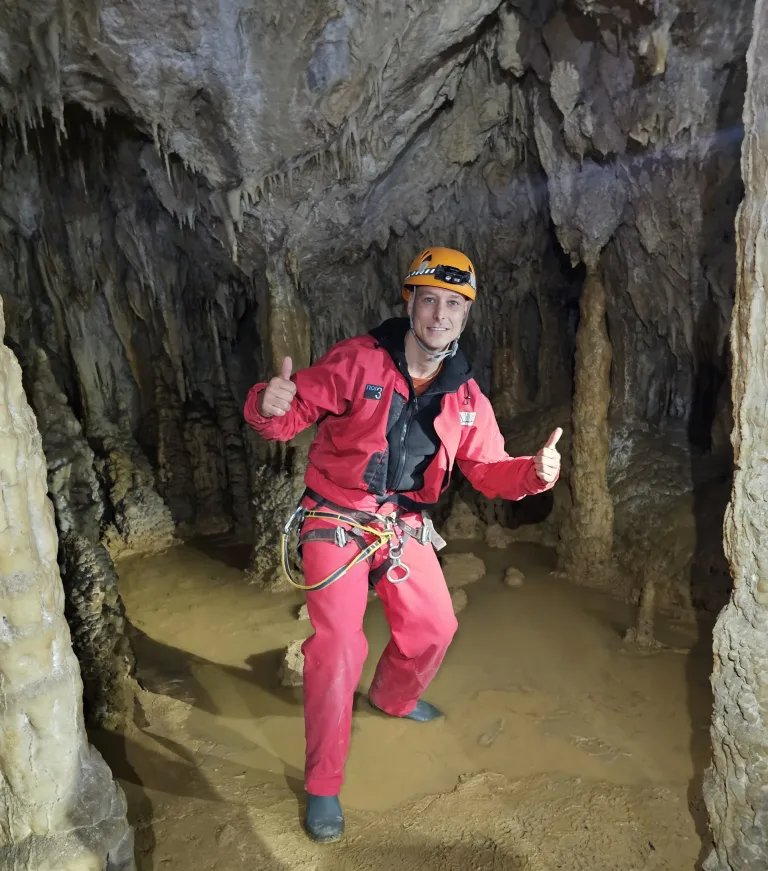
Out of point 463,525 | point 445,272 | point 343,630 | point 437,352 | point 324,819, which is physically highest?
point 445,272

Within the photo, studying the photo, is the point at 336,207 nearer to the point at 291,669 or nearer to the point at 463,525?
the point at 463,525

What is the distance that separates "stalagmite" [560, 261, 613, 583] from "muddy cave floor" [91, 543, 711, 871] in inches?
21.2

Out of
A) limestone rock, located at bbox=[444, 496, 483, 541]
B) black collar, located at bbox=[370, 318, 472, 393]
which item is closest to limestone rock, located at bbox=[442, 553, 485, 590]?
limestone rock, located at bbox=[444, 496, 483, 541]

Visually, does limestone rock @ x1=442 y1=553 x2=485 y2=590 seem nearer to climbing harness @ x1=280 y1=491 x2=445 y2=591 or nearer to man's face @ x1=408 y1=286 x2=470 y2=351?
climbing harness @ x1=280 y1=491 x2=445 y2=591

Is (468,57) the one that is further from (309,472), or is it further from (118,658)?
(118,658)

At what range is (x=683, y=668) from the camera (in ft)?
12.0

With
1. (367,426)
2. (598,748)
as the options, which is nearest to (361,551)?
(367,426)

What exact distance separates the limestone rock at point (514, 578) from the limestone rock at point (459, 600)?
47cm

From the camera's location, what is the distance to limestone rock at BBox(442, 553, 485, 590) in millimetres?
5109

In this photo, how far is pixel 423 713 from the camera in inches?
127

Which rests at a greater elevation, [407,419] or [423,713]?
[407,419]

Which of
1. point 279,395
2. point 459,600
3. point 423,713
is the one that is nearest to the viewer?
point 279,395

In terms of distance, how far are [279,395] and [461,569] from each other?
335 cm

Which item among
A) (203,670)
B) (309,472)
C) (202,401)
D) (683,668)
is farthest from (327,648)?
(202,401)
